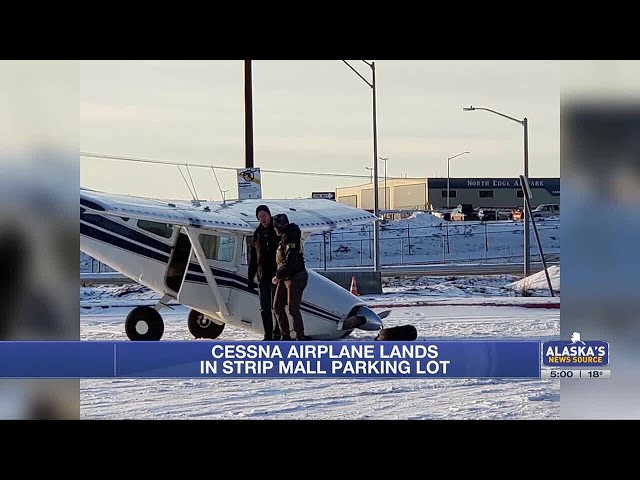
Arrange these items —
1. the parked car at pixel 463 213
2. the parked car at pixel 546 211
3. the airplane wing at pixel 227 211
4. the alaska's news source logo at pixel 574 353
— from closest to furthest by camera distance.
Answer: the alaska's news source logo at pixel 574 353 → the parked car at pixel 546 211 → the airplane wing at pixel 227 211 → the parked car at pixel 463 213

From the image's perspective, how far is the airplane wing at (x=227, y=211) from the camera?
10164mm

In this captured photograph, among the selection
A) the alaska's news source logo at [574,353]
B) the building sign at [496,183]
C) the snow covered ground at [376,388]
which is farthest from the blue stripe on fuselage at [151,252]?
the alaska's news source logo at [574,353]

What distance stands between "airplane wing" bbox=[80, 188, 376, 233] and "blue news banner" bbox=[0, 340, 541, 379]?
119 centimetres

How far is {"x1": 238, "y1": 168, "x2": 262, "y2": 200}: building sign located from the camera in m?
9.93

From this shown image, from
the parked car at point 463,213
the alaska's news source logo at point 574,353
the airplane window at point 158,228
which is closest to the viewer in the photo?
the alaska's news source logo at point 574,353

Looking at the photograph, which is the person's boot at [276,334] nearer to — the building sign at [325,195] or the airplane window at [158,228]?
the building sign at [325,195]

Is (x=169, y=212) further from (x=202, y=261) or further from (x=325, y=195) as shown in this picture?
(x=325, y=195)

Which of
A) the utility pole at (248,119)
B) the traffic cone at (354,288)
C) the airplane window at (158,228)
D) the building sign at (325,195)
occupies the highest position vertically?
the utility pole at (248,119)

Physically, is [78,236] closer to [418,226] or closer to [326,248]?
[326,248]

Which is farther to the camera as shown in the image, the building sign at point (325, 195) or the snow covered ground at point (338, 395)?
the building sign at point (325, 195)

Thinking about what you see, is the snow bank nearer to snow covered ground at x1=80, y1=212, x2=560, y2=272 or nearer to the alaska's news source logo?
snow covered ground at x1=80, y1=212, x2=560, y2=272

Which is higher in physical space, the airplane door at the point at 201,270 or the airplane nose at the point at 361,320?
the airplane door at the point at 201,270

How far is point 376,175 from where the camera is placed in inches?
400

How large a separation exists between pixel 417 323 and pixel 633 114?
2.39 meters
